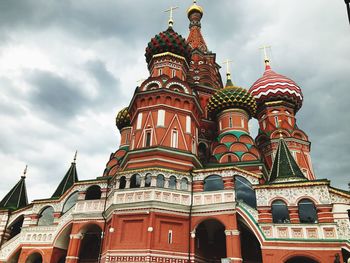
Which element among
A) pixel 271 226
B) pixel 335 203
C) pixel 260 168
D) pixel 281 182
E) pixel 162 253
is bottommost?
pixel 162 253

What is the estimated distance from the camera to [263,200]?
15.1 m

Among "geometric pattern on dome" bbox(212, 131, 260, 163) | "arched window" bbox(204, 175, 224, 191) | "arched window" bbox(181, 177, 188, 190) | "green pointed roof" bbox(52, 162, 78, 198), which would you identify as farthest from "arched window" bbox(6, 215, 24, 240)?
"geometric pattern on dome" bbox(212, 131, 260, 163)

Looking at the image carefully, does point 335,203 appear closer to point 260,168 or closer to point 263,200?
point 263,200

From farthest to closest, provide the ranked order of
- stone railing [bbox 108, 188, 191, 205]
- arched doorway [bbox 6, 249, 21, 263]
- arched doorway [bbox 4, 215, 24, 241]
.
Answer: arched doorway [bbox 4, 215, 24, 241] < arched doorway [bbox 6, 249, 21, 263] < stone railing [bbox 108, 188, 191, 205]

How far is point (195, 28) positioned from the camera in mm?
35094

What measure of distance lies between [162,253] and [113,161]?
11245 mm

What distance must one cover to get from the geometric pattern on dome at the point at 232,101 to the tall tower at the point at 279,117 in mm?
3579

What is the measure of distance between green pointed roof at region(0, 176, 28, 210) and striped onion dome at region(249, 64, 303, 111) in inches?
854

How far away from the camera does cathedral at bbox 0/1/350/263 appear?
46.8 ft

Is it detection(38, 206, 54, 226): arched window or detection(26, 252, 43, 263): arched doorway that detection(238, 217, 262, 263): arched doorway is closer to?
detection(38, 206, 54, 226): arched window

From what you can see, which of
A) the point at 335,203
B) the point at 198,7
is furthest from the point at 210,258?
the point at 198,7

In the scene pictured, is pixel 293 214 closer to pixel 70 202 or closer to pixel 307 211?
pixel 307 211

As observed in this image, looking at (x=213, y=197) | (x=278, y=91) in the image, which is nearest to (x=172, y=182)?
(x=213, y=197)

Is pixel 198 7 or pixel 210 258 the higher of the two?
pixel 198 7
